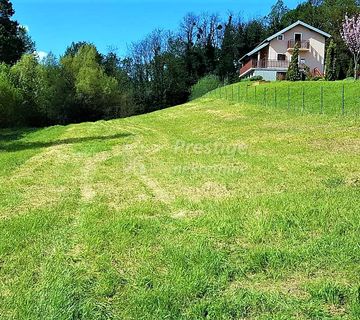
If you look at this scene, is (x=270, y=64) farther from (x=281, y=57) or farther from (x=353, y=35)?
(x=353, y=35)

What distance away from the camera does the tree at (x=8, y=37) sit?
42072mm

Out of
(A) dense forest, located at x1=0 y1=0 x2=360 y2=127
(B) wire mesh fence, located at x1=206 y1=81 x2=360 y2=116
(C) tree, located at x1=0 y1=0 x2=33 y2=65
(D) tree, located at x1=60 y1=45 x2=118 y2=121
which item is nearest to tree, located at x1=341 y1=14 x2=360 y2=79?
(A) dense forest, located at x1=0 y1=0 x2=360 y2=127

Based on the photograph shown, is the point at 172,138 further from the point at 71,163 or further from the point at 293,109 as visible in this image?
the point at 293,109

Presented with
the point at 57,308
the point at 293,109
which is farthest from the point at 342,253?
the point at 293,109

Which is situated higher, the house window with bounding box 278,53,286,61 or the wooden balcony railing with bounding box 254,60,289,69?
the house window with bounding box 278,53,286,61

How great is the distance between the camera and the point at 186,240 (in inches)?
184

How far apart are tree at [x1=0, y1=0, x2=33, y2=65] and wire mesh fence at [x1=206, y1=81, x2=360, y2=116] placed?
22.9m

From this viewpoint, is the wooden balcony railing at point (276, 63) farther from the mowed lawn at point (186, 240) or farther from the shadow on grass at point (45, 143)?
the mowed lawn at point (186, 240)

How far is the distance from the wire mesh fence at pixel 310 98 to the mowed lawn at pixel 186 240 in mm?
9281

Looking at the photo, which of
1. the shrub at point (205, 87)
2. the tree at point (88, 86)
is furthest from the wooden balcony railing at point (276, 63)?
the tree at point (88, 86)

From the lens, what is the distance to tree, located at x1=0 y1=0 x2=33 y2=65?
138 ft

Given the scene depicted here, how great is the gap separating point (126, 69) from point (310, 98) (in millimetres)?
38785

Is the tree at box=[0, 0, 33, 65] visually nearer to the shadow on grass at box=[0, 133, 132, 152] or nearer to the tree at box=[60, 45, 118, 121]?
the tree at box=[60, 45, 118, 121]

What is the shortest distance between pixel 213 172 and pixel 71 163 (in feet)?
13.5
